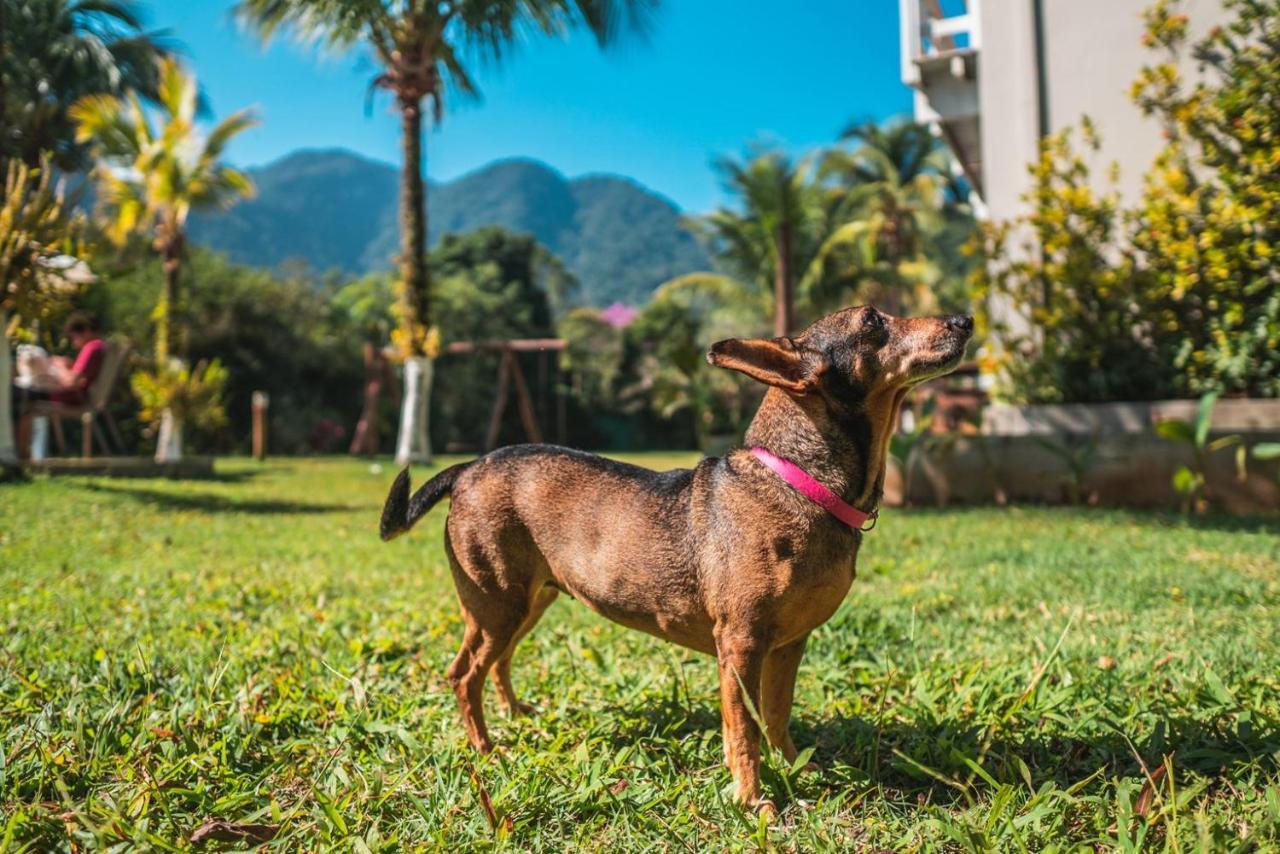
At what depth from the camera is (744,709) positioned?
210 centimetres

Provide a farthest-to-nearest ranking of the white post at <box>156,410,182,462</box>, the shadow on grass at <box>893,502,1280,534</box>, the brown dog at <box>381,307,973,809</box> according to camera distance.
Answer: the white post at <box>156,410,182,462</box>, the shadow on grass at <box>893,502,1280,534</box>, the brown dog at <box>381,307,973,809</box>

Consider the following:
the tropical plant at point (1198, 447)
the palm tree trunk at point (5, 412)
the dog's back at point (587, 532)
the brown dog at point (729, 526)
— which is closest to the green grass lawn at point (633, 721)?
the brown dog at point (729, 526)

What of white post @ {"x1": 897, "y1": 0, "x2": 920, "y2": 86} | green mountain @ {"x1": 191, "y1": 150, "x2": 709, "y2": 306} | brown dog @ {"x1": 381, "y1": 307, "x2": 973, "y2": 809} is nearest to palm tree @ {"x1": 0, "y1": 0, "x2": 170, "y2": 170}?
white post @ {"x1": 897, "y1": 0, "x2": 920, "y2": 86}

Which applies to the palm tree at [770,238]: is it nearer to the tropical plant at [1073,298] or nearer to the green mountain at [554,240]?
the tropical plant at [1073,298]

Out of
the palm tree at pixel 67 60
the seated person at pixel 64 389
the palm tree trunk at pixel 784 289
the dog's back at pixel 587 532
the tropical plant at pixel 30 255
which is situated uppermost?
the palm tree at pixel 67 60

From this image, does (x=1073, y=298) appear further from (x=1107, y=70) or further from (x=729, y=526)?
(x=729, y=526)

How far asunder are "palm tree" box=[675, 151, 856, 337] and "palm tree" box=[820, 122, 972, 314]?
1.18m

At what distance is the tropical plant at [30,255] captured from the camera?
8.52m

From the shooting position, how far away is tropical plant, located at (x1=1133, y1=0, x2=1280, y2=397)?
7145mm

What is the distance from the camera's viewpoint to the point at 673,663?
3416 mm

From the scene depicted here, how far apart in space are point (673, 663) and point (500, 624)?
1.10 meters

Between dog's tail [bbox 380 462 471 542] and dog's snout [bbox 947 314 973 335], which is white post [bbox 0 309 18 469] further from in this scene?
dog's snout [bbox 947 314 973 335]

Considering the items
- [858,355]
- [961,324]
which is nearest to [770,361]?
[858,355]

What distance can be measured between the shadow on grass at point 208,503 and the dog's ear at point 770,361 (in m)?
7.93
